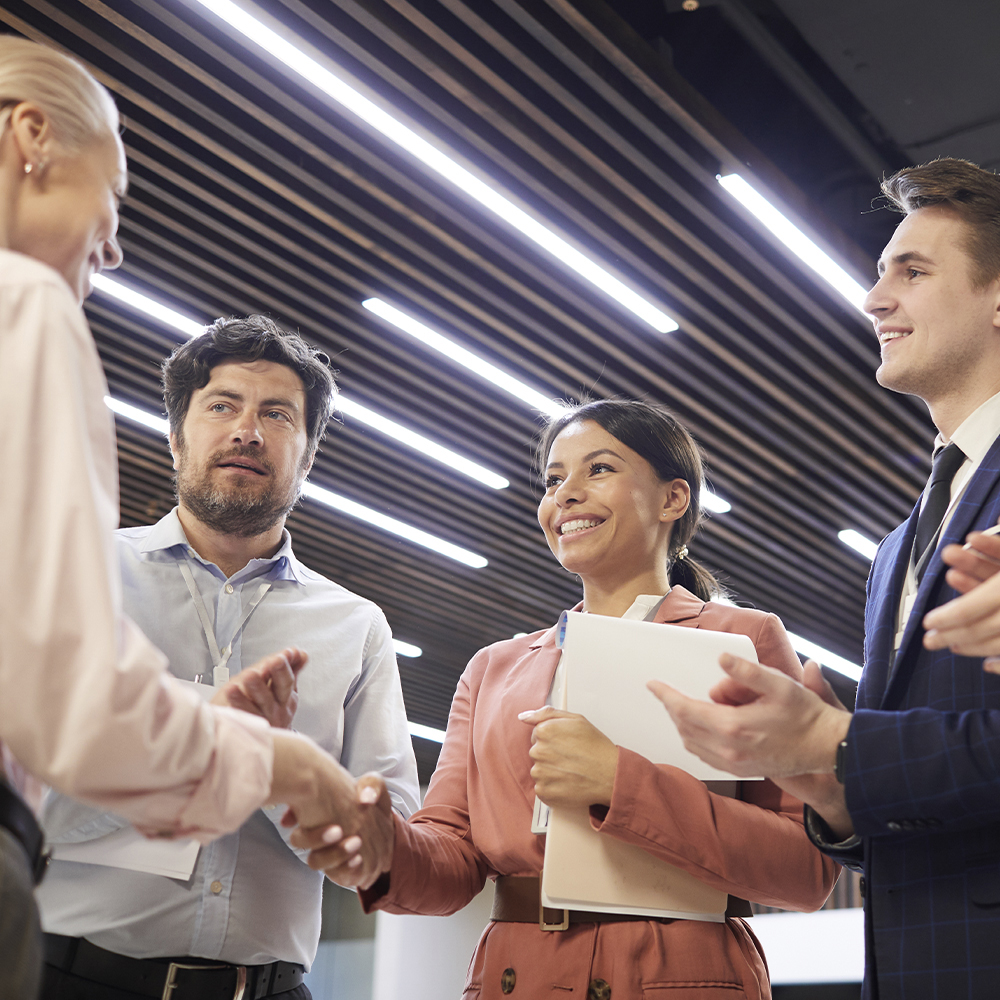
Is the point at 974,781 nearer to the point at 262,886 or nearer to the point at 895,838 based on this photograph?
the point at 895,838

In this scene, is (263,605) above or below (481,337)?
below

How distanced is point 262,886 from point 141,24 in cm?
362

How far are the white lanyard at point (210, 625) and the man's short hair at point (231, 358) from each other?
41 centimetres

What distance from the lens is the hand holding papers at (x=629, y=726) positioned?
1592 millimetres

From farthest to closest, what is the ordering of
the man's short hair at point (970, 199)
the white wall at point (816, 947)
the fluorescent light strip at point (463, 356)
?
the white wall at point (816, 947) < the fluorescent light strip at point (463, 356) < the man's short hair at point (970, 199)

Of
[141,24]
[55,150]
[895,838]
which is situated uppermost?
[141,24]

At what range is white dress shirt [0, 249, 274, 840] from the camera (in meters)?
0.89

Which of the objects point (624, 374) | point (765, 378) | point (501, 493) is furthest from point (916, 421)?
point (501, 493)

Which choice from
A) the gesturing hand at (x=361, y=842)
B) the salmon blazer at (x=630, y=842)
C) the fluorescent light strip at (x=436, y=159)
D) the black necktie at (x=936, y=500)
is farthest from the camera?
the fluorescent light strip at (x=436, y=159)

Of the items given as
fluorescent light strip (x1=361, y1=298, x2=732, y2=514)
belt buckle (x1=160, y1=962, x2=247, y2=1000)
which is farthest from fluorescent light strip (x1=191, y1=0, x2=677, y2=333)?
belt buckle (x1=160, y1=962, x2=247, y2=1000)

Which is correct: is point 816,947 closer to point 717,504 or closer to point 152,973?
point 717,504

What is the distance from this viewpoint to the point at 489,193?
502 cm

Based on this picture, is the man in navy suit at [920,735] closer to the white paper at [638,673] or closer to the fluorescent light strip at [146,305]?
the white paper at [638,673]

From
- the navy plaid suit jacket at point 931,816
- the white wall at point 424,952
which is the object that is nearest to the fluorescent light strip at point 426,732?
the white wall at point 424,952
